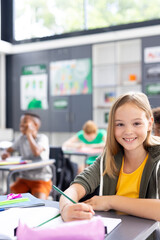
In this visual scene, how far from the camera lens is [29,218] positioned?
1.04 metres

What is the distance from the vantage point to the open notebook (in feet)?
3.14

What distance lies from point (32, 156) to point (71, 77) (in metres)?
3.54

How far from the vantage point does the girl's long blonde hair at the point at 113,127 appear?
135 centimetres

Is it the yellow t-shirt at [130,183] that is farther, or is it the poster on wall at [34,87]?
the poster on wall at [34,87]

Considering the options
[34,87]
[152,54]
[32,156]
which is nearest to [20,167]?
[32,156]

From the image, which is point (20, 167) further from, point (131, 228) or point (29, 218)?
point (131, 228)

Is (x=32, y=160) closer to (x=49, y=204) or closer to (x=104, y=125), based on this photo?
(x=49, y=204)

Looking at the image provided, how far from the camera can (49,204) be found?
124cm

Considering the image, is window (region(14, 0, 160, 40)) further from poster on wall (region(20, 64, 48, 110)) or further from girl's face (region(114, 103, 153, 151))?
girl's face (region(114, 103, 153, 151))

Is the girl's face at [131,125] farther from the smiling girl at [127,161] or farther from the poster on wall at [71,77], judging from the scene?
the poster on wall at [71,77]

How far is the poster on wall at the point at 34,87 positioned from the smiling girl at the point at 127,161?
5.57 metres

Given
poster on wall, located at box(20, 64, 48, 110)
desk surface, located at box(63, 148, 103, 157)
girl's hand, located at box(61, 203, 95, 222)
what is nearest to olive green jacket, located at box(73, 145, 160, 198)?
girl's hand, located at box(61, 203, 95, 222)

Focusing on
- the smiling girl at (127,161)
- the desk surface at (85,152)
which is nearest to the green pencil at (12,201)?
the smiling girl at (127,161)

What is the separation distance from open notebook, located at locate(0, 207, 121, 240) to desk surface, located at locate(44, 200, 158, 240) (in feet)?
0.08
